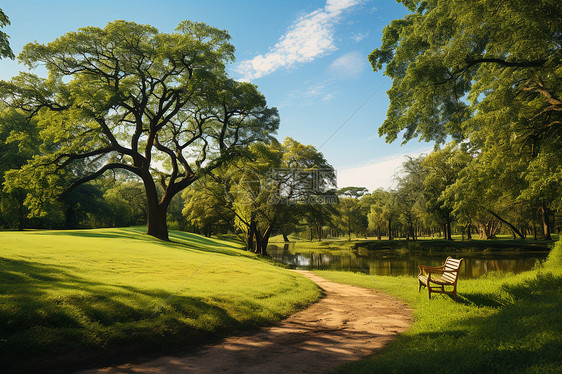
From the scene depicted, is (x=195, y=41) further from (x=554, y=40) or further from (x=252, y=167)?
(x=554, y=40)

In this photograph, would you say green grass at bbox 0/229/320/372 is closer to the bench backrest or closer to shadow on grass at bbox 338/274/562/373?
shadow on grass at bbox 338/274/562/373

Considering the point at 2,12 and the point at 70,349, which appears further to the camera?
the point at 2,12

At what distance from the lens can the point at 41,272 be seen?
8.06m

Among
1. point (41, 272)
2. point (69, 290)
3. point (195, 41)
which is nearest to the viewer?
point (69, 290)

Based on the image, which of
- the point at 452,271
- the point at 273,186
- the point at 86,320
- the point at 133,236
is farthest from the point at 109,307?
the point at 273,186

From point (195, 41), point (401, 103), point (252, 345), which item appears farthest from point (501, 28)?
point (195, 41)

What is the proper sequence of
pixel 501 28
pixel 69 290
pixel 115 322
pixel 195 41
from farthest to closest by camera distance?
pixel 195 41, pixel 501 28, pixel 69 290, pixel 115 322

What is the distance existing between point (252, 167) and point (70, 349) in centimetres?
2682

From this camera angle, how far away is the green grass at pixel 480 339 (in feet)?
13.2

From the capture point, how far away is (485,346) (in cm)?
457

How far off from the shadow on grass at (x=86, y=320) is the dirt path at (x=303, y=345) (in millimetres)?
596

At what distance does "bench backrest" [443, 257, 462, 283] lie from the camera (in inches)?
345

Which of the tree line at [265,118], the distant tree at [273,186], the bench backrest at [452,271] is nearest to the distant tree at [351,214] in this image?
the tree line at [265,118]

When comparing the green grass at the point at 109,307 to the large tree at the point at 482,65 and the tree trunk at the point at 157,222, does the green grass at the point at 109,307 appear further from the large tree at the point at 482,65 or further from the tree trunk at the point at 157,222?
the tree trunk at the point at 157,222
